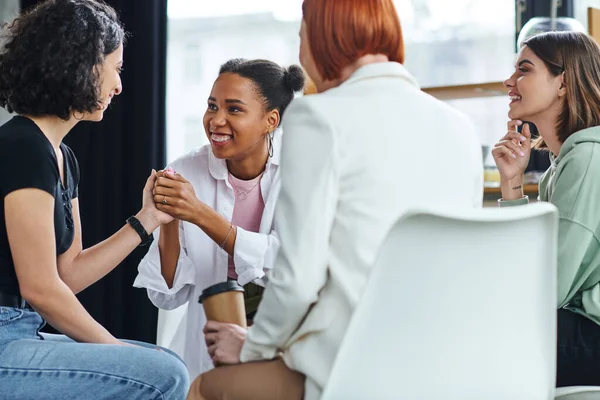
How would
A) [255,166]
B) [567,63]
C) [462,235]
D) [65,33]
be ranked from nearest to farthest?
[462,235] → [65,33] → [567,63] → [255,166]

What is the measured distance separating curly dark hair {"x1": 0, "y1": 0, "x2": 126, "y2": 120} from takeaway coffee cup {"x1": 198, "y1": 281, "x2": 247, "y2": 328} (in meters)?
0.62

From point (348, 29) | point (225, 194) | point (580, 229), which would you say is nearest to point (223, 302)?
point (348, 29)

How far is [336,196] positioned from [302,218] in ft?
0.22

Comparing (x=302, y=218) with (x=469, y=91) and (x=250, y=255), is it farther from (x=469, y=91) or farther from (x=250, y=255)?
(x=469, y=91)

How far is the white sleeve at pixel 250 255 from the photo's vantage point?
2.11 m

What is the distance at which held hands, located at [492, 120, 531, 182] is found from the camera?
2154 mm

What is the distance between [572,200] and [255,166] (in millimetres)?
1044

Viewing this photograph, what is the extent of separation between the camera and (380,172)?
117 cm

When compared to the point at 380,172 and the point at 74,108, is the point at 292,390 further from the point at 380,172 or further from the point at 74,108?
the point at 74,108

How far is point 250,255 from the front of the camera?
212 cm

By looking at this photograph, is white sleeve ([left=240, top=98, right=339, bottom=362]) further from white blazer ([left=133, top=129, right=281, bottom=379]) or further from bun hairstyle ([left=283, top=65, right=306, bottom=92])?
bun hairstyle ([left=283, top=65, right=306, bottom=92])

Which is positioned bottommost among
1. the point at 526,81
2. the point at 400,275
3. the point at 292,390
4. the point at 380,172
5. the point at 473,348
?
the point at 292,390

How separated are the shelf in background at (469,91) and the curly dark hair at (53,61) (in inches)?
69.9

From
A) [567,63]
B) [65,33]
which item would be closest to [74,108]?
[65,33]
